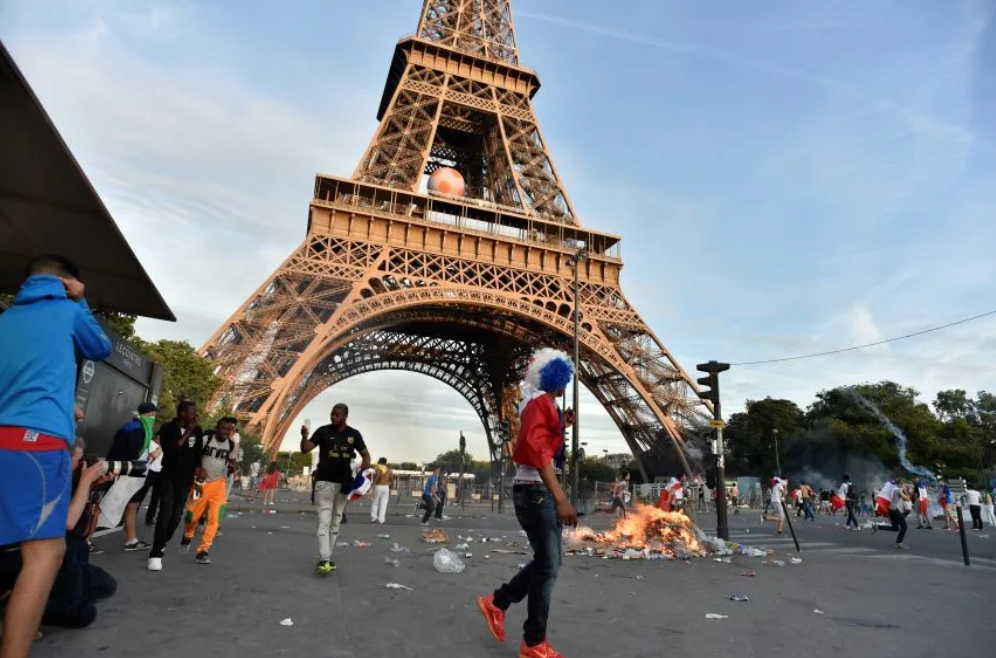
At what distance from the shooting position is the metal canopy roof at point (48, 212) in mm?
3674

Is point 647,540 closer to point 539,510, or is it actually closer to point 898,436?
point 539,510

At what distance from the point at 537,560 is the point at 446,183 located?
2916 cm

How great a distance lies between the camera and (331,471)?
5.47 m

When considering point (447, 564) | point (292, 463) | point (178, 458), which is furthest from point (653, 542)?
point (292, 463)

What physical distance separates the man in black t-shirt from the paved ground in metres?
0.33

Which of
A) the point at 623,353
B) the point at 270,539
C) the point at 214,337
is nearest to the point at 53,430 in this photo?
the point at 270,539

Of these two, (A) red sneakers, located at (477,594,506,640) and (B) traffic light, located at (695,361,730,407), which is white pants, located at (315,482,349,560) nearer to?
(A) red sneakers, located at (477,594,506,640)

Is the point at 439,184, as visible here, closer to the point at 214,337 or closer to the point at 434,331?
the point at 434,331

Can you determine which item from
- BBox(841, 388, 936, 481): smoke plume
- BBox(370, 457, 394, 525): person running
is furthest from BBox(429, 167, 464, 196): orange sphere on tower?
BBox(841, 388, 936, 481): smoke plume

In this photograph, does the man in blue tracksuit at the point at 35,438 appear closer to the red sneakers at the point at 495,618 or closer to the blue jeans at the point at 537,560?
the blue jeans at the point at 537,560

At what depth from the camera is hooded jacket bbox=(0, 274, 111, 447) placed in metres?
2.21

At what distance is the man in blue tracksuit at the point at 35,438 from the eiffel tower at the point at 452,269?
17902 mm

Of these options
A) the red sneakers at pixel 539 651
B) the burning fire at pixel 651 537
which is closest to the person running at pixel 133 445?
the red sneakers at pixel 539 651

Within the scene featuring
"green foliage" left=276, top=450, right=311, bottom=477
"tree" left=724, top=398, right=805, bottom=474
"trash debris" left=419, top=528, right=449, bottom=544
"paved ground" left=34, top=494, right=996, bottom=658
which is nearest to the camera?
"paved ground" left=34, top=494, right=996, bottom=658
